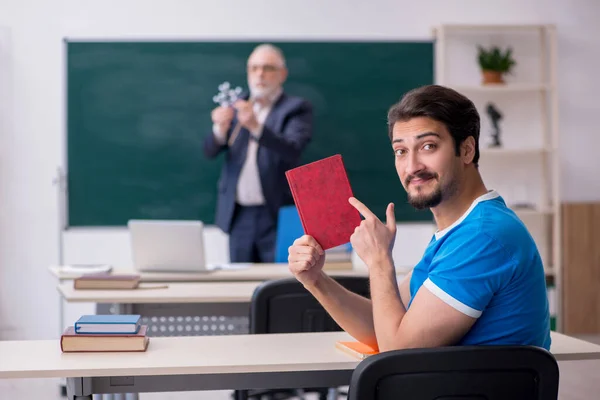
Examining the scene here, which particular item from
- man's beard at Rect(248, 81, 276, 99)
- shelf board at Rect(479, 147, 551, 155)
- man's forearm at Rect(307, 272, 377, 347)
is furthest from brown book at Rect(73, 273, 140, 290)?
shelf board at Rect(479, 147, 551, 155)

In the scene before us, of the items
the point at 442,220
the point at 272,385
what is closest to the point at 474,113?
the point at 442,220

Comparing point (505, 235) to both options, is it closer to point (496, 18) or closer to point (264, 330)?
point (264, 330)

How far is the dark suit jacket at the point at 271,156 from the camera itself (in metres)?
4.96

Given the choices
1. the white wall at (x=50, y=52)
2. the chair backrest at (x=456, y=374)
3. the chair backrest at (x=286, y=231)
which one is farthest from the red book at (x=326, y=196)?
the white wall at (x=50, y=52)

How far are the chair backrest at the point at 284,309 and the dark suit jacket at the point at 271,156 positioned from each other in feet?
7.77

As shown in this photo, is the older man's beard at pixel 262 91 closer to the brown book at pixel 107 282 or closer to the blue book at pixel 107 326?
the brown book at pixel 107 282

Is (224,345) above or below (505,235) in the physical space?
below

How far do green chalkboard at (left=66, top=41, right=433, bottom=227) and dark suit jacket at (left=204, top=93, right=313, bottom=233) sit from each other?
0.53 metres

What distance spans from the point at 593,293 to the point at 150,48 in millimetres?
3529

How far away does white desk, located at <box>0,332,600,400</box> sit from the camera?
1842 millimetres

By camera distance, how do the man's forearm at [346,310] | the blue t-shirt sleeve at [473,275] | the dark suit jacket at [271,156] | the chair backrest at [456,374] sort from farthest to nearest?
the dark suit jacket at [271,156], the man's forearm at [346,310], the blue t-shirt sleeve at [473,275], the chair backrest at [456,374]

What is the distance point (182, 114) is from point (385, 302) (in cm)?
401

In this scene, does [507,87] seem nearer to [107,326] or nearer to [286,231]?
[286,231]

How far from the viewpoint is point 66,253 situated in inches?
220
